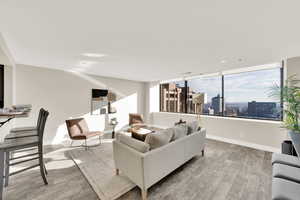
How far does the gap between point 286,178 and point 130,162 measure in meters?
1.84

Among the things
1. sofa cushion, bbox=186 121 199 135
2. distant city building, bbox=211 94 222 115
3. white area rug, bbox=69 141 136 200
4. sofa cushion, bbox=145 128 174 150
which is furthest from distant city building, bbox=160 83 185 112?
sofa cushion, bbox=145 128 174 150

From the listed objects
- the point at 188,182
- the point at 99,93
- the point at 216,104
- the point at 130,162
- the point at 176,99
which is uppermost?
the point at 99,93

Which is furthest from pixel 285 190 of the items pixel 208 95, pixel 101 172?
pixel 208 95

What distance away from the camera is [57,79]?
3816 millimetres

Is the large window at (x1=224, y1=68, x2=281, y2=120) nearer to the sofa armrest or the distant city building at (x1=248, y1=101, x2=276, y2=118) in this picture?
the distant city building at (x1=248, y1=101, x2=276, y2=118)

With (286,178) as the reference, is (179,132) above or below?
above

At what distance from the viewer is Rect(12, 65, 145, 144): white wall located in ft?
11.1

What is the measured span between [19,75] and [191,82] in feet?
18.7

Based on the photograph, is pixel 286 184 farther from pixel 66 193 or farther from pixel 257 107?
pixel 257 107

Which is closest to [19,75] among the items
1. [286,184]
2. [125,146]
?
[125,146]

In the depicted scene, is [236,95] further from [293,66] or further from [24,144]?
[24,144]

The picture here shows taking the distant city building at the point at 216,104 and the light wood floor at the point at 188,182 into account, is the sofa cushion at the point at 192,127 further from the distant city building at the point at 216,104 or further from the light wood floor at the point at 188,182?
the distant city building at the point at 216,104

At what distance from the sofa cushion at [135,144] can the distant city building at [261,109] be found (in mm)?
3855

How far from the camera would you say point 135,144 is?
1870 millimetres
